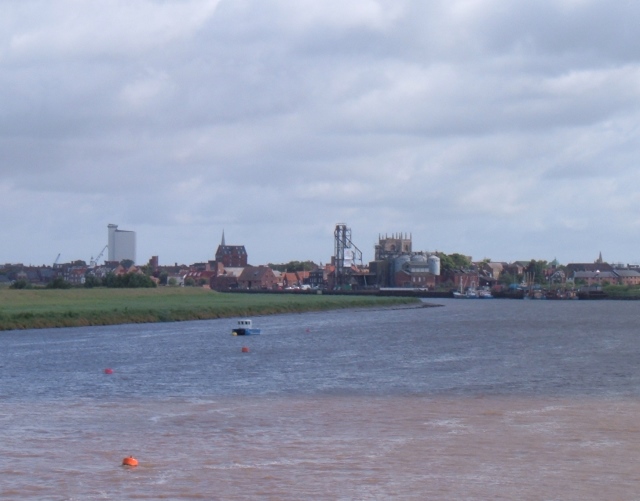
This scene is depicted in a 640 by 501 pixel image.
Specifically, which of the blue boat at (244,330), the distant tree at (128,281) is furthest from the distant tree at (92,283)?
the blue boat at (244,330)

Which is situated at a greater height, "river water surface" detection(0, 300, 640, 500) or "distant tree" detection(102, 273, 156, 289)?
"distant tree" detection(102, 273, 156, 289)

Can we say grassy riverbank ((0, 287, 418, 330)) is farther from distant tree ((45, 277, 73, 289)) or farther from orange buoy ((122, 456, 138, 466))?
orange buoy ((122, 456, 138, 466))

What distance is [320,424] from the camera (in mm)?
29953

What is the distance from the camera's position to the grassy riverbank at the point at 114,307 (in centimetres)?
9062

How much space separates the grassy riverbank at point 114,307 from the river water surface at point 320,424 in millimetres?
29646

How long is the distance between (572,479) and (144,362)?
35657 millimetres

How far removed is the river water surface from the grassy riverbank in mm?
29646

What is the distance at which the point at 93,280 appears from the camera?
162 m

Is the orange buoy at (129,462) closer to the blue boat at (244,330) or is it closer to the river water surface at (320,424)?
the river water surface at (320,424)

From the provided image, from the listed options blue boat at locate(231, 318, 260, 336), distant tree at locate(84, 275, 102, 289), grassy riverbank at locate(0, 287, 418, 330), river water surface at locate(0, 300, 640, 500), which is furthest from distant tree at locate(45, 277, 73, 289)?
river water surface at locate(0, 300, 640, 500)

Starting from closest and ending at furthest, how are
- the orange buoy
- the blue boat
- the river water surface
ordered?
the river water surface
the orange buoy
the blue boat

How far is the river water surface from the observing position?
70.9ft

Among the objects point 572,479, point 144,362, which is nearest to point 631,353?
point 144,362

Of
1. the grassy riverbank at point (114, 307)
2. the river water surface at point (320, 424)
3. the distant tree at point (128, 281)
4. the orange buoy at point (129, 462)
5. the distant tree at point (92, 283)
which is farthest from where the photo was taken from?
the distant tree at point (92, 283)
